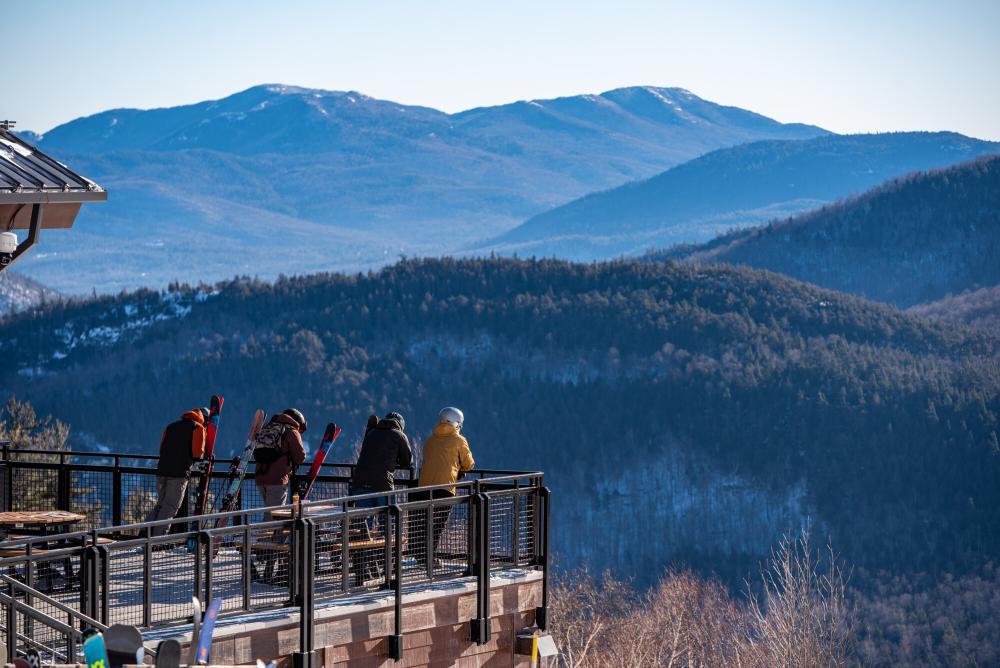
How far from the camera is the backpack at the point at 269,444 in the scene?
14.6 meters

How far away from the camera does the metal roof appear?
40.2 feet

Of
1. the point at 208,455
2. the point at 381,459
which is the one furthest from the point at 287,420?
the point at 208,455

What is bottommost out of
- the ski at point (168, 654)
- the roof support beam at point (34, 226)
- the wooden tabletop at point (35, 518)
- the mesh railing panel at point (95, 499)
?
the mesh railing panel at point (95, 499)

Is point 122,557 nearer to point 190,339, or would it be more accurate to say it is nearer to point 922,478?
point 922,478

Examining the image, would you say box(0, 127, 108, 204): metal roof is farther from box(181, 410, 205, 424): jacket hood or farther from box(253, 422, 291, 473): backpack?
box(253, 422, 291, 473): backpack

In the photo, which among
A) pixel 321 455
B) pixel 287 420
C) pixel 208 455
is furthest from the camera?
pixel 208 455

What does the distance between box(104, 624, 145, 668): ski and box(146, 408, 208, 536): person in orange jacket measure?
21.2 ft

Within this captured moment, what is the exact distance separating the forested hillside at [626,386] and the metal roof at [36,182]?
12475 cm

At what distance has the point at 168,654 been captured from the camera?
314 inches

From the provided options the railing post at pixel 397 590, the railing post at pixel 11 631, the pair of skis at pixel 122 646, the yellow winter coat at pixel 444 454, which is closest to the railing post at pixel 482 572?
the yellow winter coat at pixel 444 454

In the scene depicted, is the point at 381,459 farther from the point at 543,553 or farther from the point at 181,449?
the point at 181,449

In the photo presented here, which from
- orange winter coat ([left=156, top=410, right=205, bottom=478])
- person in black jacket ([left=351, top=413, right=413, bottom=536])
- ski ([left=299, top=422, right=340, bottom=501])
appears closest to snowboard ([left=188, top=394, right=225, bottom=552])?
orange winter coat ([left=156, top=410, right=205, bottom=478])

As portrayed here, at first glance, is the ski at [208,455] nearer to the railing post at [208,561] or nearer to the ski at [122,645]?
the railing post at [208,561]

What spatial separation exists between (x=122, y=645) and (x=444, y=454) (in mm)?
5723
